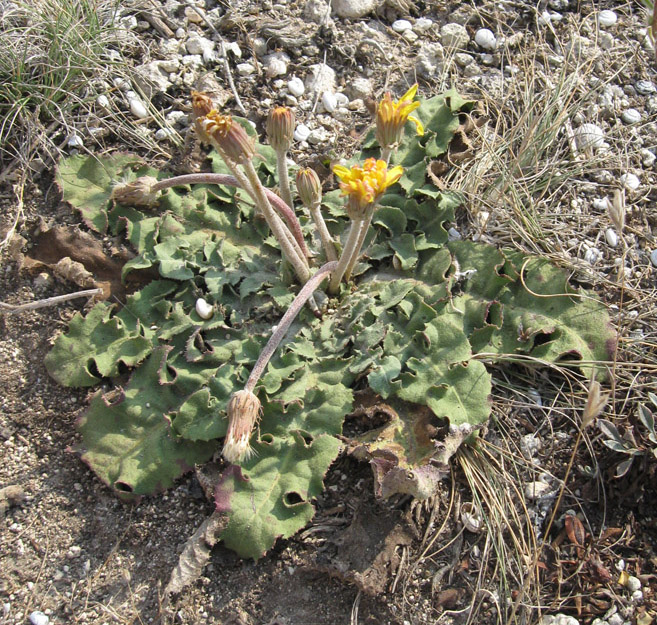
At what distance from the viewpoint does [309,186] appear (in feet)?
9.22

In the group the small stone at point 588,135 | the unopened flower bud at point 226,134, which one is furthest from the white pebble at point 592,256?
the unopened flower bud at point 226,134

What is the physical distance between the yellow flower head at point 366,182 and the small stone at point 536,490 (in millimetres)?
1465

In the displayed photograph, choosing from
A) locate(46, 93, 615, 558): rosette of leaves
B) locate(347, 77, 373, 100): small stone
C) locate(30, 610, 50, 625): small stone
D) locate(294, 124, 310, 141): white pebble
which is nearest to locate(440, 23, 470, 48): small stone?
locate(347, 77, 373, 100): small stone

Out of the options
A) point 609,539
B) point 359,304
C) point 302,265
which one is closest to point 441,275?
point 359,304

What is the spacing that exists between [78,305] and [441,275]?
6.25ft

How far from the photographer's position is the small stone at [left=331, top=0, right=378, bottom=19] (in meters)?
4.26

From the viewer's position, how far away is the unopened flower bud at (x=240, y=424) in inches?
97.7

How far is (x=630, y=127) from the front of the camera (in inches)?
154

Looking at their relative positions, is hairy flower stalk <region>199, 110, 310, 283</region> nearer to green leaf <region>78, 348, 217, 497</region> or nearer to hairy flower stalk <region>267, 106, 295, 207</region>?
hairy flower stalk <region>267, 106, 295, 207</region>

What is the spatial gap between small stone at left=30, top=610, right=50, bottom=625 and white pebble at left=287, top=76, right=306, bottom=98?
10.3 ft

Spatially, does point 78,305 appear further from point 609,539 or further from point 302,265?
point 609,539

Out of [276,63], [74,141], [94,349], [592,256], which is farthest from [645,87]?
[94,349]

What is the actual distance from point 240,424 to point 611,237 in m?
2.37

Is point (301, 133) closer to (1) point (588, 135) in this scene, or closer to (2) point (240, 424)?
(1) point (588, 135)
